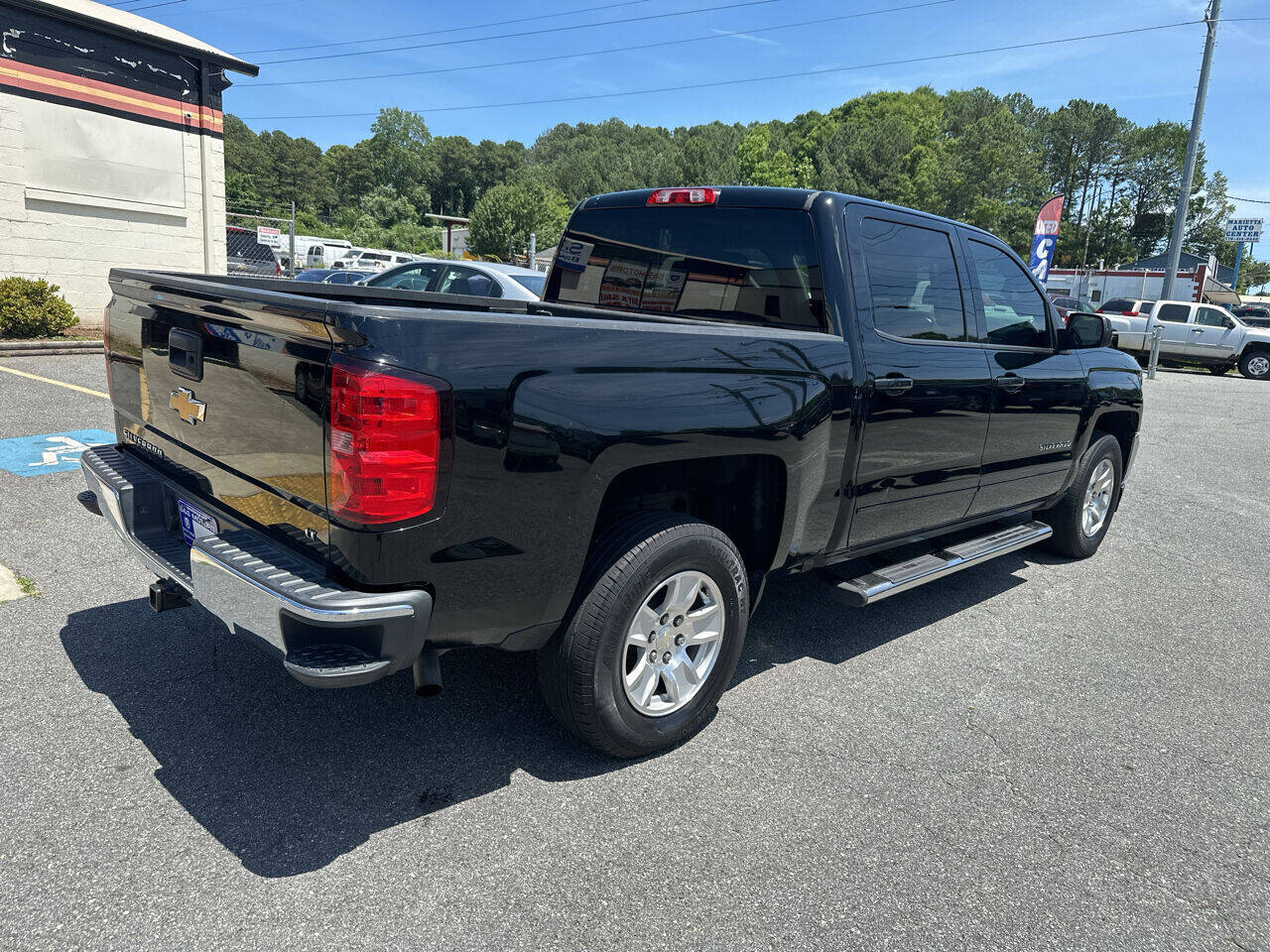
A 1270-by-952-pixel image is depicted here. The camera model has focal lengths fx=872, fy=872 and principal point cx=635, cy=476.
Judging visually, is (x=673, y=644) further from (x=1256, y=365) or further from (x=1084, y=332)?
(x=1256, y=365)

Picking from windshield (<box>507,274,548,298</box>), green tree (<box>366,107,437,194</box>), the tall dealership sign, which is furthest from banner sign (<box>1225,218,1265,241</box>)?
green tree (<box>366,107,437,194</box>)

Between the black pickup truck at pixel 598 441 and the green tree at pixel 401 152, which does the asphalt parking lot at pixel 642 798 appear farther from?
the green tree at pixel 401 152

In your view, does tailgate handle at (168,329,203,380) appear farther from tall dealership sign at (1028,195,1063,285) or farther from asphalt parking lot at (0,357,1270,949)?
tall dealership sign at (1028,195,1063,285)

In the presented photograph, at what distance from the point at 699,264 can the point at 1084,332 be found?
2.43 meters

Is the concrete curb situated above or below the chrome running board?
below

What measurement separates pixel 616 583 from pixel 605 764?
703mm

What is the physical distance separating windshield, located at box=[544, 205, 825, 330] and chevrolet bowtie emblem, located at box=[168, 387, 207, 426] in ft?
6.64

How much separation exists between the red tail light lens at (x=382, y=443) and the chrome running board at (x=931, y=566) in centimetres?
→ 209

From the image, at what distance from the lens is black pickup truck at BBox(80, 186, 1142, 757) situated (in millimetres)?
2281

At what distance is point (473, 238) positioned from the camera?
66125 mm

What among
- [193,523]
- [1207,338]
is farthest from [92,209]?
[1207,338]

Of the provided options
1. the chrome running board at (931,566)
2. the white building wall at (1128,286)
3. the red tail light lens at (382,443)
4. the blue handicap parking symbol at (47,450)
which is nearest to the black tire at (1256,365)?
the white building wall at (1128,286)

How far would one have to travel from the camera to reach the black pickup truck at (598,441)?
2.28 m

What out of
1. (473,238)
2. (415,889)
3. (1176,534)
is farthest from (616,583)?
(473,238)
